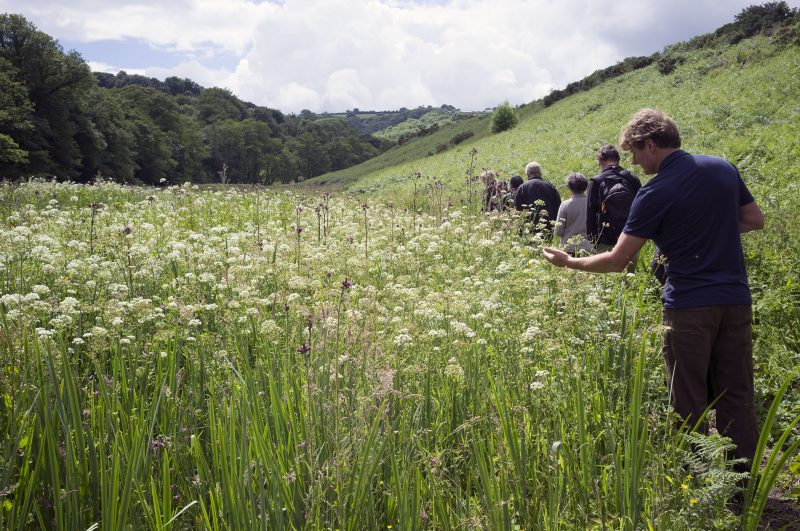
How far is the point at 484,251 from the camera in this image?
7465 millimetres

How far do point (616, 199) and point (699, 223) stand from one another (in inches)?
144

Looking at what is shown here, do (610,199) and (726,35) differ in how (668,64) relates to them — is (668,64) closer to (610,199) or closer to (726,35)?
(726,35)

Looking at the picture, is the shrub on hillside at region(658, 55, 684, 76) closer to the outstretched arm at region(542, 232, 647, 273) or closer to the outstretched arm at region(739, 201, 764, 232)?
the outstretched arm at region(739, 201, 764, 232)

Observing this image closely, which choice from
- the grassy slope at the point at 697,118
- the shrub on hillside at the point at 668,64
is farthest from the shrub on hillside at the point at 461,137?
the shrub on hillside at the point at 668,64

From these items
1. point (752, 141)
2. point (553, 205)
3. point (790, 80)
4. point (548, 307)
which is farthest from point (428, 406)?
point (790, 80)

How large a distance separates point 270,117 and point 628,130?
18736 centimetres

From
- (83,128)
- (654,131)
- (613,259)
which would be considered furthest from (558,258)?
(83,128)

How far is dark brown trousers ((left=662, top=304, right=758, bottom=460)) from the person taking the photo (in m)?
3.68

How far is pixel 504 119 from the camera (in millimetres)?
56969

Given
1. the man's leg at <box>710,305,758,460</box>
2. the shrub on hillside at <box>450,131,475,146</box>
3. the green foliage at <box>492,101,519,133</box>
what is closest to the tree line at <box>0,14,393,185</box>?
the man's leg at <box>710,305,758,460</box>

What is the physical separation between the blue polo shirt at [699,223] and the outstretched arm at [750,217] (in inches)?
10.5

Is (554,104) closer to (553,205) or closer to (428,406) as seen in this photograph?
(553,205)

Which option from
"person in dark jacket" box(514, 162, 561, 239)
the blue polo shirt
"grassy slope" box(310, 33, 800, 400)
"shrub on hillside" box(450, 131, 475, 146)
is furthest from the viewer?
"shrub on hillside" box(450, 131, 475, 146)

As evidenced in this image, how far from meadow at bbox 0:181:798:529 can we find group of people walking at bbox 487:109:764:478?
0.26 m
